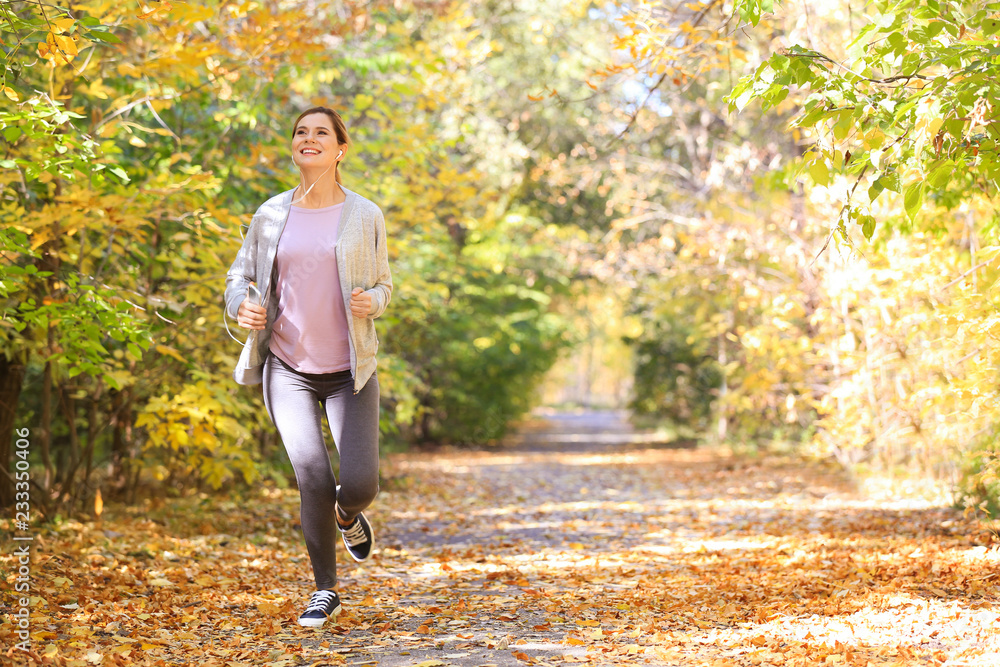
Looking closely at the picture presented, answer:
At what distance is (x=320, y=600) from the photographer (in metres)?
3.61

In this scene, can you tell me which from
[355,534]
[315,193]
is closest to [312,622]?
[355,534]

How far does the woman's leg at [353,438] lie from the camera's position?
3.55m

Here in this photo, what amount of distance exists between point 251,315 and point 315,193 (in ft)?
2.03

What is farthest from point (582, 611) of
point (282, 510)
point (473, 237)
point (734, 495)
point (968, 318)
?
point (473, 237)

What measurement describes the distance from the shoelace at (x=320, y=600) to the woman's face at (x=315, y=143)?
5.70 ft

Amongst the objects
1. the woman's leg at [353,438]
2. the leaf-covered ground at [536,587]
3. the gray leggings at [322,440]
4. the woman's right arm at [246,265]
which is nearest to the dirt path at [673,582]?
the leaf-covered ground at [536,587]

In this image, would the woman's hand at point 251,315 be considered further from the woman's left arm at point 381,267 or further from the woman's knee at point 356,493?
the woman's knee at point 356,493

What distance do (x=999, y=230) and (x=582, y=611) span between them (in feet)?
8.91

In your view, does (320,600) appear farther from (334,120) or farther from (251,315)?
(334,120)

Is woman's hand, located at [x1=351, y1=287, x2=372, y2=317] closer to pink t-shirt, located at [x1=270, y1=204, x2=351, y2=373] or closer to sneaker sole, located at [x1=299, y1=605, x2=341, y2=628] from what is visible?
pink t-shirt, located at [x1=270, y1=204, x2=351, y2=373]

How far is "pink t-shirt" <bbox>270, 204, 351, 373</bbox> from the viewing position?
11.6 ft

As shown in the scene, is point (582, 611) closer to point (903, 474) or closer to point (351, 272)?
point (351, 272)

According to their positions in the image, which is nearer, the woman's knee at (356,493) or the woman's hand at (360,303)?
the woman's hand at (360,303)

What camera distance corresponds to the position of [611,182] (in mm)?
13289
